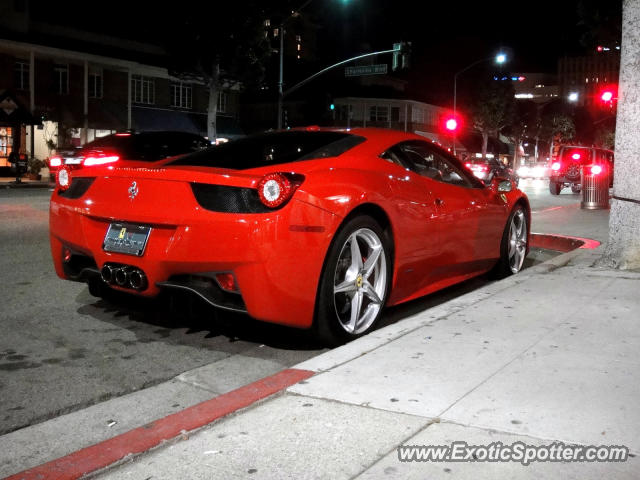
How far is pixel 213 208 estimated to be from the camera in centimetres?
409

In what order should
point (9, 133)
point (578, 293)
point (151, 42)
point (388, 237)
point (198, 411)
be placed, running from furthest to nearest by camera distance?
point (151, 42), point (9, 133), point (578, 293), point (388, 237), point (198, 411)

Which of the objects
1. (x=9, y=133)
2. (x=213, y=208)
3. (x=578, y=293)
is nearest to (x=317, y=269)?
(x=213, y=208)

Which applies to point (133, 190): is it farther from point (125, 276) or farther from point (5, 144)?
point (5, 144)

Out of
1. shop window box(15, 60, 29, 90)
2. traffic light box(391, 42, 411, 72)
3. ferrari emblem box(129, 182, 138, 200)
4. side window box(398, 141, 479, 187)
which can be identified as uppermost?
traffic light box(391, 42, 411, 72)

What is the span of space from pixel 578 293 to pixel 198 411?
368cm

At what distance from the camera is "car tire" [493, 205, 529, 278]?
6.71 meters

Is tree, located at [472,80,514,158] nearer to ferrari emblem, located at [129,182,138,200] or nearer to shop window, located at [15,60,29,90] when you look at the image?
shop window, located at [15,60,29,90]

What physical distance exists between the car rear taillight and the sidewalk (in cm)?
91

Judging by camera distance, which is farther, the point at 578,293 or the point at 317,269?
the point at 578,293

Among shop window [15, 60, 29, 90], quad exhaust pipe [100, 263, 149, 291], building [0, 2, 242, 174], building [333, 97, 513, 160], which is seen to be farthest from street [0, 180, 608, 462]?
building [333, 97, 513, 160]

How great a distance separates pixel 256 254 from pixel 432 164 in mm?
2383

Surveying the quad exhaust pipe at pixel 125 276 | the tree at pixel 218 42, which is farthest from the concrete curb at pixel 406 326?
the tree at pixel 218 42

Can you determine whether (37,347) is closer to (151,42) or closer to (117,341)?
(117,341)

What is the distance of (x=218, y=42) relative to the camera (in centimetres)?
3397
